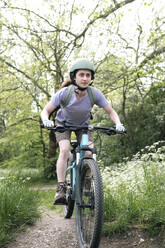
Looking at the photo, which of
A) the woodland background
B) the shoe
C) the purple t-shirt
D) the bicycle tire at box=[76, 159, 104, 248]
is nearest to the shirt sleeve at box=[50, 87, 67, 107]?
the purple t-shirt

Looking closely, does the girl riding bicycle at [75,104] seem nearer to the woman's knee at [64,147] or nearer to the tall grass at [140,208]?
the woman's knee at [64,147]

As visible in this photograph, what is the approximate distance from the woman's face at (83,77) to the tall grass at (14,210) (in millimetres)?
1687

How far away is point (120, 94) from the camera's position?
Result: 36.8ft

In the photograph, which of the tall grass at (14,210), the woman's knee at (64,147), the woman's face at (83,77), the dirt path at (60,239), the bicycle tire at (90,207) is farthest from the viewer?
the woman's knee at (64,147)

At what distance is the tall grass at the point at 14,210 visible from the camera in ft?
9.89

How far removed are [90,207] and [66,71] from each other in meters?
9.22

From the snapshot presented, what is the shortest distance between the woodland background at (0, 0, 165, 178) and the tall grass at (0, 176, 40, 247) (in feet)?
19.3

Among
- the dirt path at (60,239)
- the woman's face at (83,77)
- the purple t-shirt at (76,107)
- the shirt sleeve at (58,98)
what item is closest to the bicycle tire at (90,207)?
the dirt path at (60,239)

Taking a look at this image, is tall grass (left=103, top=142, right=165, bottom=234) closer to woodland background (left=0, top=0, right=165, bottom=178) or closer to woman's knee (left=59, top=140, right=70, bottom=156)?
woman's knee (left=59, top=140, right=70, bottom=156)

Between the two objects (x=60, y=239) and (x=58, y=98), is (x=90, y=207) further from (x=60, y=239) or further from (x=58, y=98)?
(x=58, y=98)

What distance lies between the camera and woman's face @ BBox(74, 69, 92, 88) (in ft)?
10.8

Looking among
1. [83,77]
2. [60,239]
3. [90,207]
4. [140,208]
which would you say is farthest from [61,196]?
[83,77]

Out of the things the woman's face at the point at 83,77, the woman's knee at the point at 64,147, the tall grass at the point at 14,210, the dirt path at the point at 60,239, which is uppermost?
the woman's face at the point at 83,77

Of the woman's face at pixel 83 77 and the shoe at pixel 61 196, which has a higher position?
the woman's face at pixel 83 77
